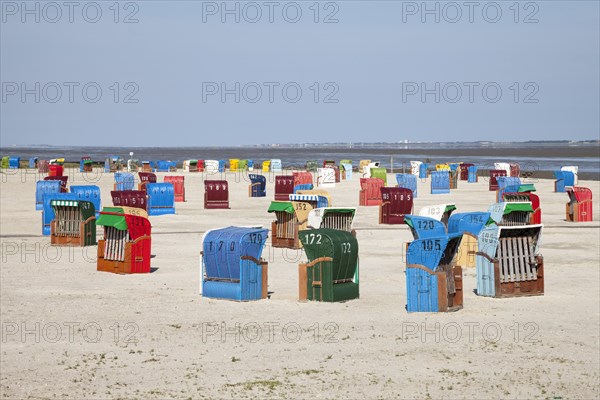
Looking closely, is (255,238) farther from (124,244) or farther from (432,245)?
(124,244)

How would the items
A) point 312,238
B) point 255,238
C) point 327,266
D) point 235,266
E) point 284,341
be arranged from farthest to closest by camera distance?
1. point 255,238
2. point 235,266
3. point 312,238
4. point 327,266
5. point 284,341

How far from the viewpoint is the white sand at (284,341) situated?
44.2 feet

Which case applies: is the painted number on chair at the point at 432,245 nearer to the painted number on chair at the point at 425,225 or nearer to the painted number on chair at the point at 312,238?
the painted number on chair at the point at 312,238

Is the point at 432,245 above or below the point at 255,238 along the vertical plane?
below

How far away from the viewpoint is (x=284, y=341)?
1602 cm

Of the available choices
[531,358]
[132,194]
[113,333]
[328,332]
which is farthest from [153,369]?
[132,194]

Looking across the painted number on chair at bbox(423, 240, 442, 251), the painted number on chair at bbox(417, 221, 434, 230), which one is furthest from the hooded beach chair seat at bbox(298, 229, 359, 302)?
the painted number on chair at bbox(417, 221, 434, 230)

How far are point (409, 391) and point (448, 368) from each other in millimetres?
1440

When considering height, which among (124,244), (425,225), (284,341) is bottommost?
(284,341)

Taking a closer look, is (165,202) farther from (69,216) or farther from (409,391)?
(409,391)

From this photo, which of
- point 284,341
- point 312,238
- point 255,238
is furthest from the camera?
point 255,238

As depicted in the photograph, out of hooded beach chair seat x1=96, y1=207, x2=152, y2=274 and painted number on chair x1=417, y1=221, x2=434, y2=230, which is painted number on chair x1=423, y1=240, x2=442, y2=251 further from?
hooded beach chair seat x1=96, y1=207, x2=152, y2=274

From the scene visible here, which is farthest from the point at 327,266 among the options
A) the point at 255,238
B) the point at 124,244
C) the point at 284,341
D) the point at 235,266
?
the point at 124,244

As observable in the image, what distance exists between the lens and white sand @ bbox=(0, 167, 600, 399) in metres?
13.5
